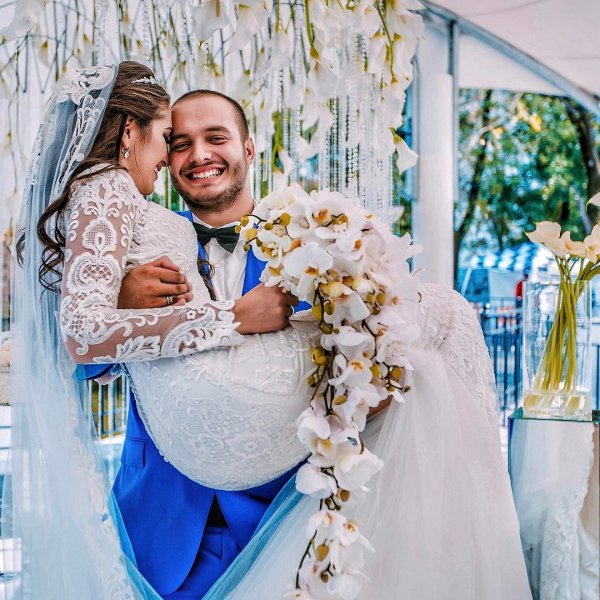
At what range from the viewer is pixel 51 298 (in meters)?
1.54

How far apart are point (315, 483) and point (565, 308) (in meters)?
0.83

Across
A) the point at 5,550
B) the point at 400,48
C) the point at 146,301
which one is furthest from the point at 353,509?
the point at 400,48

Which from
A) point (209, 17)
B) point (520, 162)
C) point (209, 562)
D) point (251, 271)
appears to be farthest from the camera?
point (520, 162)

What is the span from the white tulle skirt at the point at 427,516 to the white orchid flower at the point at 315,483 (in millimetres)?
146

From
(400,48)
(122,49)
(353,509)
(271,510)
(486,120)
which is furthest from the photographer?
(486,120)

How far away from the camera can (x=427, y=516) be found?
1.39 metres

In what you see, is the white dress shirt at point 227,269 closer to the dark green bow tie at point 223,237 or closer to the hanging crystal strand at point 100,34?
the dark green bow tie at point 223,237

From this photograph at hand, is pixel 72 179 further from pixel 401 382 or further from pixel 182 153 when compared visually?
pixel 401 382

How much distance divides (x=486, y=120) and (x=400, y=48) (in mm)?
11679

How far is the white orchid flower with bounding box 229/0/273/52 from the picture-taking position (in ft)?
3.53

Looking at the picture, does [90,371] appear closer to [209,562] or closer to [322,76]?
[209,562]

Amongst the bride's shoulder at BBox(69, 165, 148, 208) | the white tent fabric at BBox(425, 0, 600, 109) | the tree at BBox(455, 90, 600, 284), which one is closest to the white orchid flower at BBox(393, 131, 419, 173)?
the bride's shoulder at BBox(69, 165, 148, 208)

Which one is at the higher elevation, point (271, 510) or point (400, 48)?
point (400, 48)

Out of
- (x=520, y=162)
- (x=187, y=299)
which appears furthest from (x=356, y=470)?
(x=520, y=162)
